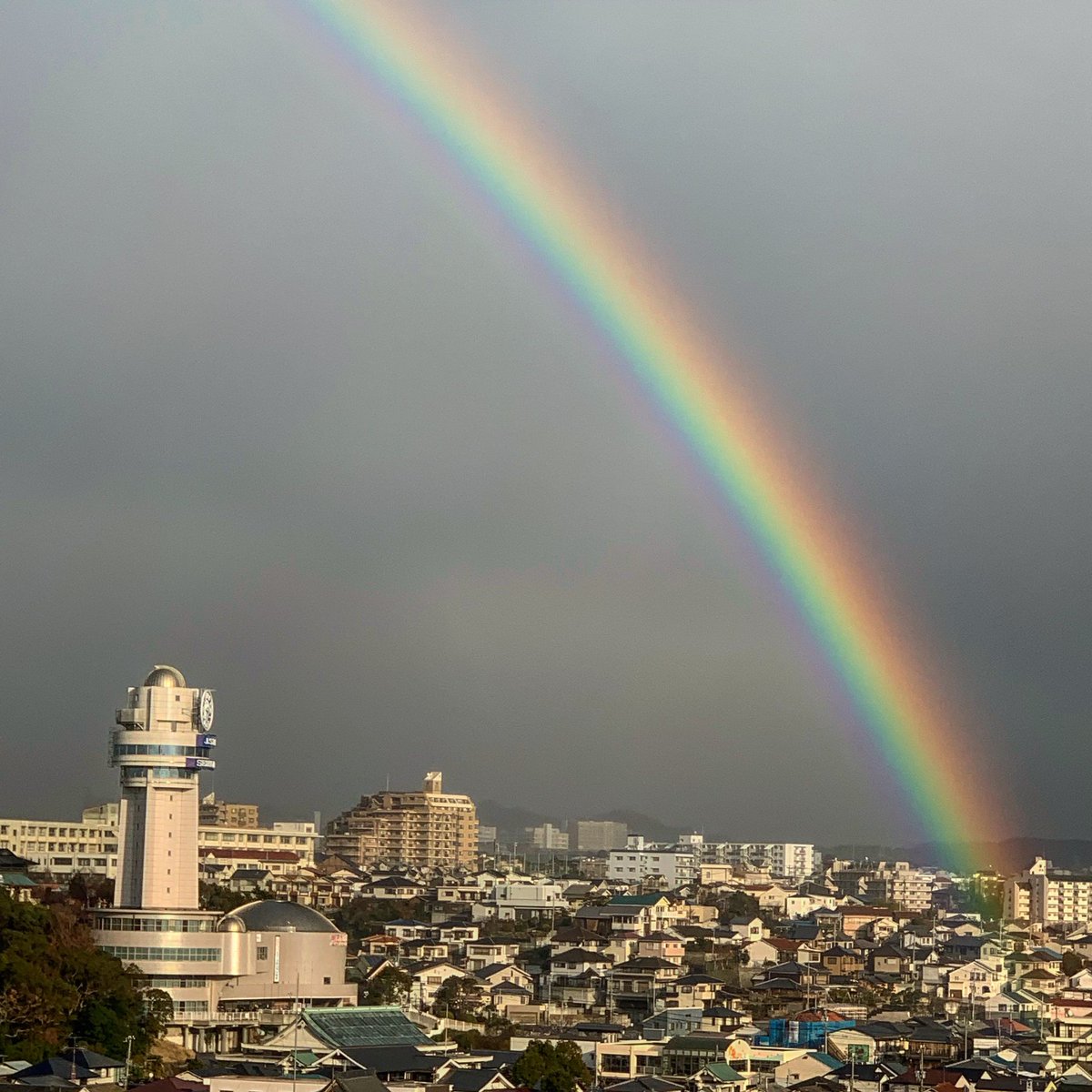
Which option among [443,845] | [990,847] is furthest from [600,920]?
[990,847]

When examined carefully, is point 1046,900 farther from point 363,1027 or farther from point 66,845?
point 363,1027

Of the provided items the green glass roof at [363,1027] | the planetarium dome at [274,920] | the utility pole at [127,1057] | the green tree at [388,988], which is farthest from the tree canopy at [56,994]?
the green tree at [388,988]

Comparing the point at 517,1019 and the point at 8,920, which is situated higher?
the point at 8,920

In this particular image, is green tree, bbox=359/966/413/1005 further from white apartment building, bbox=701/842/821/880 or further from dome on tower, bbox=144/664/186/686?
white apartment building, bbox=701/842/821/880

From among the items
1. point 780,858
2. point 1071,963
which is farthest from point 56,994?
point 780,858

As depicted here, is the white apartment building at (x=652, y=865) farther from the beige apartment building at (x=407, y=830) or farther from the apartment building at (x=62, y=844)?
the apartment building at (x=62, y=844)

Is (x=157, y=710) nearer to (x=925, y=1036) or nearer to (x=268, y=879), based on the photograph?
(x=925, y=1036)
